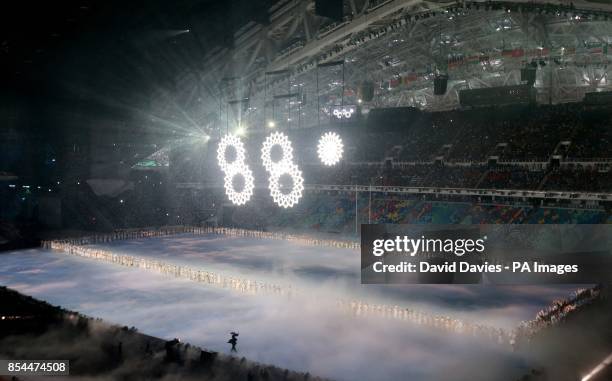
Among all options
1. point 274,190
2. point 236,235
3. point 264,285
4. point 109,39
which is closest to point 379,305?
point 264,285

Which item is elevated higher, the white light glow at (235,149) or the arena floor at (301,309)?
the white light glow at (235,149)

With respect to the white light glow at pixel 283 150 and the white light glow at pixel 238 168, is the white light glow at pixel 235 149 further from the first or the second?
the white light glow at pixel 283 150

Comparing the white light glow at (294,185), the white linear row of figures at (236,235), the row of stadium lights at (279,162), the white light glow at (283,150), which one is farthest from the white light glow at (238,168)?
the white linear row of figures at (236,235)

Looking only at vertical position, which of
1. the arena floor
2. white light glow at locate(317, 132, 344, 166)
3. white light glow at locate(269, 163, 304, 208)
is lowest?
the arena floor

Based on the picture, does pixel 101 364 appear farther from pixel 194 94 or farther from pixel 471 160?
pixel 471 160

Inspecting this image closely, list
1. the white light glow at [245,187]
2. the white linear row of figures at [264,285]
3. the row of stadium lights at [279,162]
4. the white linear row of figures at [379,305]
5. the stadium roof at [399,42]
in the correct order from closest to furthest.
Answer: the white linear row of figures at [379,305], the white linear row of figures at [264,285], the row of stadium lights at [279,162], the stadium roof at [399,42], the white light glow at [245,187]

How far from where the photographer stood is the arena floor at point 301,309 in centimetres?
1596

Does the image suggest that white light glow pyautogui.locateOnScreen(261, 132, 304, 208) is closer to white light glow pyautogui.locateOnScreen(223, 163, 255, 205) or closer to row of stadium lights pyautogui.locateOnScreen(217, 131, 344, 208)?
row of stadium lights pyautogui.locateOnScreen(217, 131, 344, 208)

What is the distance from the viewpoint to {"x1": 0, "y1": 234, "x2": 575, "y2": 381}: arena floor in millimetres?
15961

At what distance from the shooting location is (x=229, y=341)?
1706 cm

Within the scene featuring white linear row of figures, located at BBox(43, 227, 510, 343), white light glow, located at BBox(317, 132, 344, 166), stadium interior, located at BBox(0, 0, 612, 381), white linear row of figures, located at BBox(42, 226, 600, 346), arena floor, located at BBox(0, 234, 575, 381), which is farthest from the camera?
white light glow, located at BBox(317, 132, 344, 166)

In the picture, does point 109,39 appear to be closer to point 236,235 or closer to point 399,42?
point 399,42

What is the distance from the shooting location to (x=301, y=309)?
22.1 meters

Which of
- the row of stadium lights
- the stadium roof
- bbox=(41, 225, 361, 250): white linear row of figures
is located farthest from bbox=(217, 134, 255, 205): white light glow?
bbox=(41, 225, 361, 250): white linear row of figures
